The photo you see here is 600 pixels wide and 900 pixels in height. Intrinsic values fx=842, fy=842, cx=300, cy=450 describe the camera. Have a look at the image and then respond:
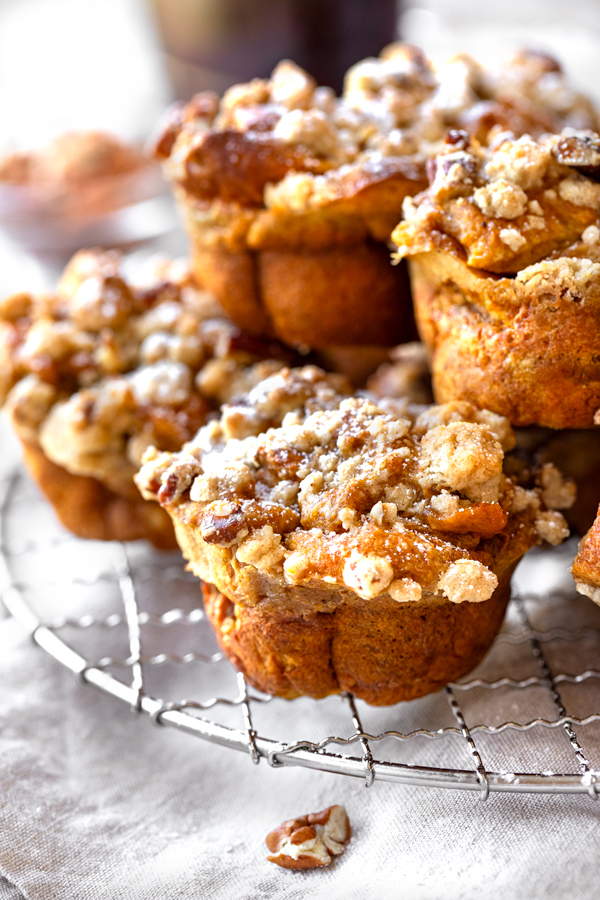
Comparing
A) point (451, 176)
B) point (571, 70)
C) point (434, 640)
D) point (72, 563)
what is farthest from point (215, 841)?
point (571, 70)

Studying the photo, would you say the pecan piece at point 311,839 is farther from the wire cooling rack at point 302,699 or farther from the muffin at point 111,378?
the muffin at point 111,378

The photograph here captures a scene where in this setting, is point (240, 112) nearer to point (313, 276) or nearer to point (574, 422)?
point (313, 276)

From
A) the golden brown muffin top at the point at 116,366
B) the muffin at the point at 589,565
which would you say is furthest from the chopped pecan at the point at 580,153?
the golden brown muffin top at the point at 116,366

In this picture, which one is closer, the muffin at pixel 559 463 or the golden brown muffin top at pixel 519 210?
the golden brown muffin top at pixel 519 210

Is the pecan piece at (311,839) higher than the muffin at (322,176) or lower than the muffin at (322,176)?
lower

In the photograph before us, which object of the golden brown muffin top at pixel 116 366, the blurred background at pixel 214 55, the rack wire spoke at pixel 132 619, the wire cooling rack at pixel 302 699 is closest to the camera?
the wire cooling rack at pixel 302 699

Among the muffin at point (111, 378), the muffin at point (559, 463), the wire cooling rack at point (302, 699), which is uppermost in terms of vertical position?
the muffin at point (111, 378)

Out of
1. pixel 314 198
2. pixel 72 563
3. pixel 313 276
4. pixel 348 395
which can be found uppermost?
pixel 314 198

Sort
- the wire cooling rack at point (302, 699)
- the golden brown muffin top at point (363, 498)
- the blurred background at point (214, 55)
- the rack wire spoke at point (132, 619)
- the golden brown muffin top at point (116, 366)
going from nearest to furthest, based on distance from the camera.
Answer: the golden brown muffin top at point (363, 498), the wire cooling rack at point (302, 699), the rack wire spoke at point (132, 619), the golden brown muffin top at point (116, 366), the blurred background at point (214, 55)
